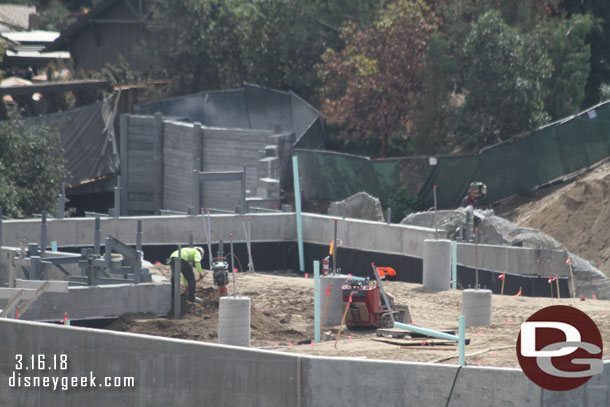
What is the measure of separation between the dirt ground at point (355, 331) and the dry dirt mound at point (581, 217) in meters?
5.71

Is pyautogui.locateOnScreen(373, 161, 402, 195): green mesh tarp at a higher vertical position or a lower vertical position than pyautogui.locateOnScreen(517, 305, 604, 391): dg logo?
higher

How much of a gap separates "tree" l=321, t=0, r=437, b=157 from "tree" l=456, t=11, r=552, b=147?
2.60m

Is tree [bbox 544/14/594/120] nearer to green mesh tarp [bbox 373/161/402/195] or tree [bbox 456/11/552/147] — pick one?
tree [bbox 456/11/552/147]

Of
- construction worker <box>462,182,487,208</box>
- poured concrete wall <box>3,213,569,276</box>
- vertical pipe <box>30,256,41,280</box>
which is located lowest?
vertical pipe <box>30,256,41,280</box>

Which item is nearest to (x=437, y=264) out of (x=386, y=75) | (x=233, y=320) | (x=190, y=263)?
(x=190, y=263)

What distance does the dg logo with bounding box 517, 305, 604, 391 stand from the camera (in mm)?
12328

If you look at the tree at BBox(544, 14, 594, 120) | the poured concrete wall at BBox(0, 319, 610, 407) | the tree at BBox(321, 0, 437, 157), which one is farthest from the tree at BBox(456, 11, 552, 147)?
the poured concrete wall at BBox(0, 319, 610, 407)

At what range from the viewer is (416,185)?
32.5m

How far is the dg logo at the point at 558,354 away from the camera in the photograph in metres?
12.3

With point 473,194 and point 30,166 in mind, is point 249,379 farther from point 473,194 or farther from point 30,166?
point 30,166

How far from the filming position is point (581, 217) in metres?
28.5

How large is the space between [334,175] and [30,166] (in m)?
9.28

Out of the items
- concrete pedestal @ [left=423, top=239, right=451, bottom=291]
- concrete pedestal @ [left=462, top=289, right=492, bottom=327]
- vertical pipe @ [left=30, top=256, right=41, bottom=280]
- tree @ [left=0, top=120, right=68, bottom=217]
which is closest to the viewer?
concrete pedestal @ [left=462, top=289, right=492, bottom=327]

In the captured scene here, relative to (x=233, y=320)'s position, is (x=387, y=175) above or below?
above
